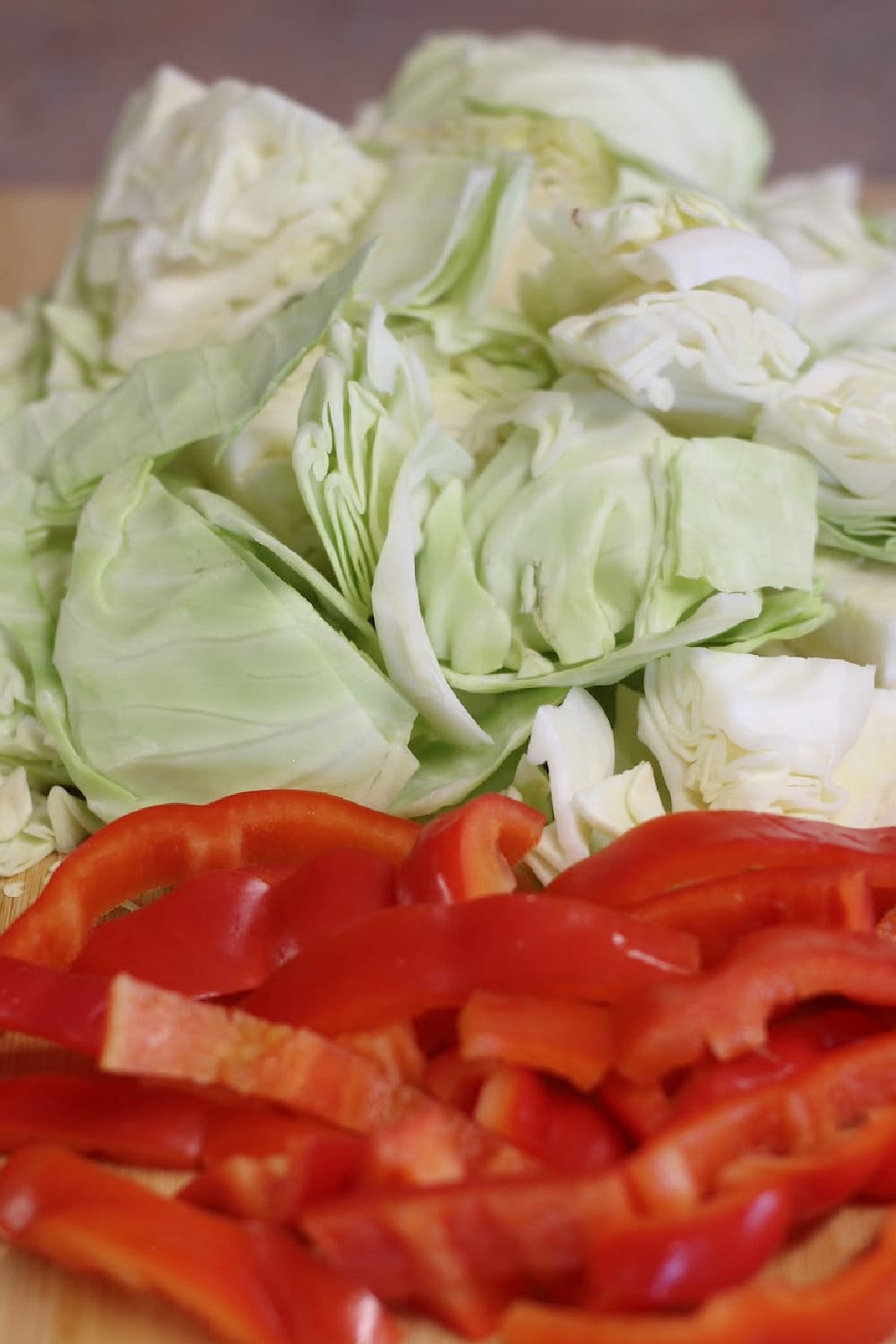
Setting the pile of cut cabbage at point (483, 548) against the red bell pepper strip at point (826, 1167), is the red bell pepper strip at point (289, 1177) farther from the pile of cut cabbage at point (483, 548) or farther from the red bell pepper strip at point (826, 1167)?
the pile of cut cabbage at point (483, 548)

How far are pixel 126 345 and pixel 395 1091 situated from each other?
176cm

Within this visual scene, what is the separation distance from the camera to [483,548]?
7.88ft

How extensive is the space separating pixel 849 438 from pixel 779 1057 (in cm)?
111

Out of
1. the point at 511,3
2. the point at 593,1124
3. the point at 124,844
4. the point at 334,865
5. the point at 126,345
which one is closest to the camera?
the point at 593,1124

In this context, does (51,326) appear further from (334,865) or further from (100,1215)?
(100,1215)

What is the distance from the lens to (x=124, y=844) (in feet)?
6.98

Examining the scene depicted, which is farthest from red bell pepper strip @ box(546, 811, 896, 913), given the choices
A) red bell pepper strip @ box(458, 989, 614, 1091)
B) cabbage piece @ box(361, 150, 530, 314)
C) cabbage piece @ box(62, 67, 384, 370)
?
cabbage piece @ box(62, 67, 384, 370)

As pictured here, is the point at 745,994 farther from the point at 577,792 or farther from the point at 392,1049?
the point at 577,792

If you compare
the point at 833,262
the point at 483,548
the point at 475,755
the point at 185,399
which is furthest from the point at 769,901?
the point at 833,262

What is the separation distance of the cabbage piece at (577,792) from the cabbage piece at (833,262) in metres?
0.91

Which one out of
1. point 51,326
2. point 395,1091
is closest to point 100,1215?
point 395,1091

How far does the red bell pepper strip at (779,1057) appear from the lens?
5.48 ft

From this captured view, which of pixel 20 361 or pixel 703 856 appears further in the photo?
pixel 20 361

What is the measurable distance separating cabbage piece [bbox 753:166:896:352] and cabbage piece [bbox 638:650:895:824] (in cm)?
72
